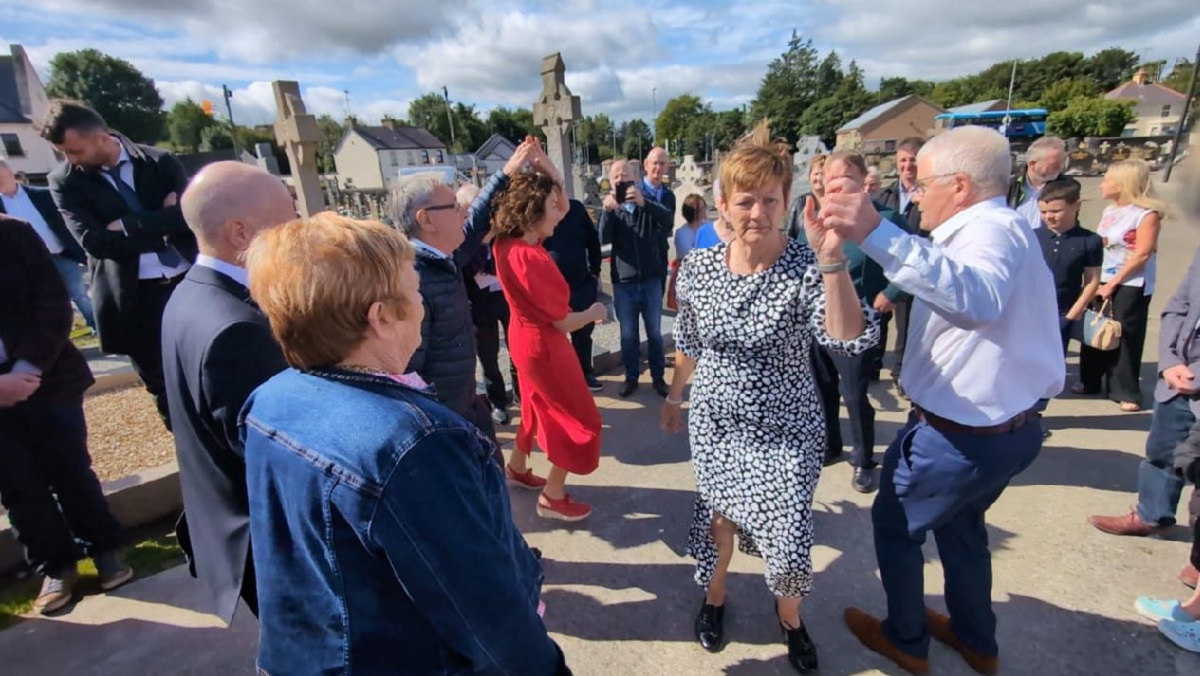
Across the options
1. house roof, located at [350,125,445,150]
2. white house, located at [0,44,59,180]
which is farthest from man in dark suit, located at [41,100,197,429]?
house roof, located at [350,125,445,150]

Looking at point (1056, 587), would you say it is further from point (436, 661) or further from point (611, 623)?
point (436, 661)

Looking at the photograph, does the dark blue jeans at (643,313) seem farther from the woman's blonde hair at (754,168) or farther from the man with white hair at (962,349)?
the man with white hair at (962,349)

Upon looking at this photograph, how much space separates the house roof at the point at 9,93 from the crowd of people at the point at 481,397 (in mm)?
49435

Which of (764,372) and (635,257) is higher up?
(635,257)

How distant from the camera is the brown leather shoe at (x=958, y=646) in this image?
2.25 meters

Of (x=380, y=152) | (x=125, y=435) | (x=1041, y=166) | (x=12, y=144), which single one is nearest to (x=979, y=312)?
(x=1041, y=166)

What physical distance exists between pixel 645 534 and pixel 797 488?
→ 4.48 ft

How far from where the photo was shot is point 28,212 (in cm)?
557

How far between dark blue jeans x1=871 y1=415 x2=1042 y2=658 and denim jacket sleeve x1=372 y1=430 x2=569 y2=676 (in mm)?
1567

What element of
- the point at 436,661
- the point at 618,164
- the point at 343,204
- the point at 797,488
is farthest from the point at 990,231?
the point at 343,204

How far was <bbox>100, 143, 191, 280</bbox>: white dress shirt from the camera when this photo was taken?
131 inches

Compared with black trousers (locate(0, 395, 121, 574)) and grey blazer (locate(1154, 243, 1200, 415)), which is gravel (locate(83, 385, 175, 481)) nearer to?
black trousers (locate(0, 395, 121, 574))

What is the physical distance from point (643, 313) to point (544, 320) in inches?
82.6

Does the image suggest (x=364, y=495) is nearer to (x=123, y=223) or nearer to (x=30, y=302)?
(x=30, y=302)
